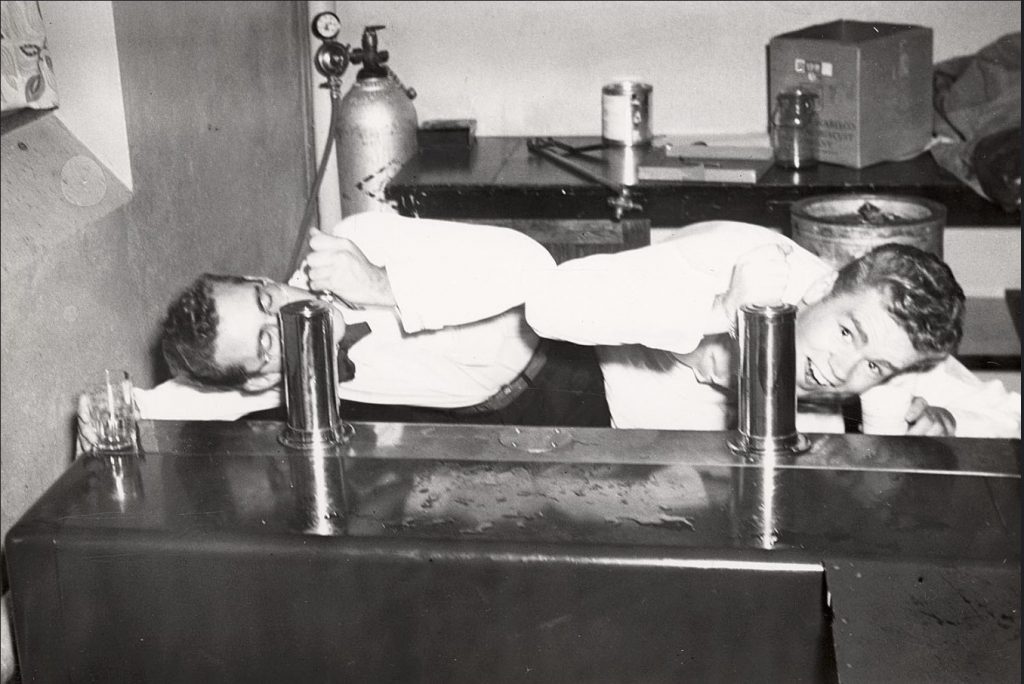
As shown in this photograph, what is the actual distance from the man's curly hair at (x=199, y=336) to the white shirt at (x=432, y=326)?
0.16m

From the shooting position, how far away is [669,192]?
9.66ft

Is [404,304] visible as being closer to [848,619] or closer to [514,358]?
[514,358]

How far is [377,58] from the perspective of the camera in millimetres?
3164

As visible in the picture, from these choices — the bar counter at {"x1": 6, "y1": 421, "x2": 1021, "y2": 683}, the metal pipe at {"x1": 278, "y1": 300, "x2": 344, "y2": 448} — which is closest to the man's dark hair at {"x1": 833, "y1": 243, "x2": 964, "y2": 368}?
the bar counter at {"x1": 6, "y1": 421, "x2": 1021, "y2": 683}

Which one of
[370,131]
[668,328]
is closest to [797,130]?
[370,131]

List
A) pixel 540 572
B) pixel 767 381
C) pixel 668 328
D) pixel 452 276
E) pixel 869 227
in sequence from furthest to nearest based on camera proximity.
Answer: pixel 869 227
pixel 452 276
pixel 668 328
pixel 767 381
pixel 540 572

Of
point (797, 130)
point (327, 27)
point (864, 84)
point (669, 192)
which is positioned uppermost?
point (327, 27)

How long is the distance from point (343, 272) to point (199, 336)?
0.24m

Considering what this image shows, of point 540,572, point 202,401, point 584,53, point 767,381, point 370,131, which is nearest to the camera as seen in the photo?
point 540,572

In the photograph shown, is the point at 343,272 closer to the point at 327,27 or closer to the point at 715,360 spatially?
the point at 715,360

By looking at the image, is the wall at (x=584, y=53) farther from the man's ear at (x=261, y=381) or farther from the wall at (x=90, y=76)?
the man's ear at (x=261, y=381)

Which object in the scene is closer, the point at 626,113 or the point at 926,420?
the point at 926,420

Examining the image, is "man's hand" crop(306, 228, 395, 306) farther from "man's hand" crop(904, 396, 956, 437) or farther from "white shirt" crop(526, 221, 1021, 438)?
"man's hand" crop(904, 396, 956, 437)

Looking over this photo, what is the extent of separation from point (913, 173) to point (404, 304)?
1.72m
